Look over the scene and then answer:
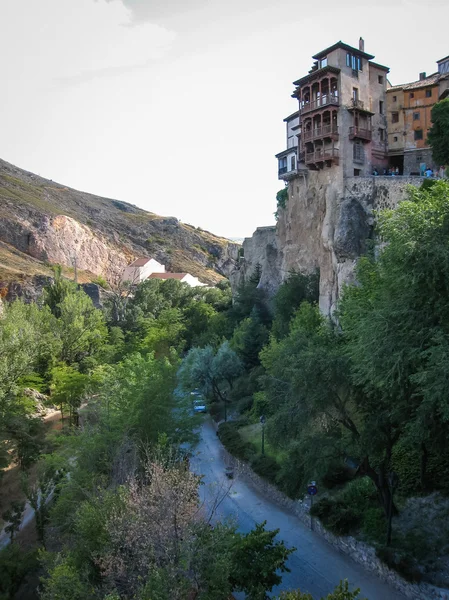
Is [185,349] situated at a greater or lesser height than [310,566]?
greater

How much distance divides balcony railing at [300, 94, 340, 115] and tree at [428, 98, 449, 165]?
6.86 metres

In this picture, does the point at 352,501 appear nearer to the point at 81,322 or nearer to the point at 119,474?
the point at 119,474

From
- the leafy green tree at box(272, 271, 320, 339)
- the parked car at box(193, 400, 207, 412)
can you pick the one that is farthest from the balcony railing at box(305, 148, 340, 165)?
the parked car at box(193, 400, 207, 412)

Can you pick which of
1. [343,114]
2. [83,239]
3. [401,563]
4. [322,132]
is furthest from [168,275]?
[401,563]

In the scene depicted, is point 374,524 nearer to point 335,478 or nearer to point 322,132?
point 335,478

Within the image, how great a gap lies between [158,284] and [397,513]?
48.6 metres

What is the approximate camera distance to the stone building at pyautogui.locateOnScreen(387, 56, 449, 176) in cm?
3291

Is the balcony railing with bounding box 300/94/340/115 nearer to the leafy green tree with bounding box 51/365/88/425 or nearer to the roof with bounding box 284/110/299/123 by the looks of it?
the roof with bounding box 284/110/299/123

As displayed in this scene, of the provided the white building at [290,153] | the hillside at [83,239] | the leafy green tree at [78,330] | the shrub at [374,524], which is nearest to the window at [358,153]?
the white building at [290,153]

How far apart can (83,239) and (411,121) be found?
5900 centimetres

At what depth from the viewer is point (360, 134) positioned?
1248 inches

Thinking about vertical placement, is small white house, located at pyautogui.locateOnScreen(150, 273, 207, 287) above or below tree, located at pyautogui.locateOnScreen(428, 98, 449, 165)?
below

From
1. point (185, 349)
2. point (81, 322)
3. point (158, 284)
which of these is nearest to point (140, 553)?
point (81, 322)

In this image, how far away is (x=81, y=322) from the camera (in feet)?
137
